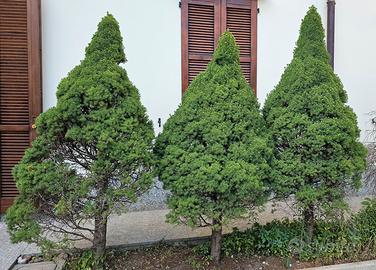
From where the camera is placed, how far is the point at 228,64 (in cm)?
266

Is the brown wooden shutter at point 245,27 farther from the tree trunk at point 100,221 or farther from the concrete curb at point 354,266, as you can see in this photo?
the tree trunk at point 100,221

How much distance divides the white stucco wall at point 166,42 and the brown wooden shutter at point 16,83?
0.73 feet

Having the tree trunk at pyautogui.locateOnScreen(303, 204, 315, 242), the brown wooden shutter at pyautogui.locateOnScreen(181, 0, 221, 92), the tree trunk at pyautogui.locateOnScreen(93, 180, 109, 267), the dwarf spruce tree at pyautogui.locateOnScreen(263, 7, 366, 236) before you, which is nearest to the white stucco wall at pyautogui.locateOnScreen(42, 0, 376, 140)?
the brown wooden shutter at pyautogui.locateOnScreen(181, 0, 221, 92)

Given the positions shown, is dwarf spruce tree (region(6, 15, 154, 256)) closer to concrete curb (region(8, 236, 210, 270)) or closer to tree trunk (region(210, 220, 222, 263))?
concrete curb (region(8, 236, 210, 270))

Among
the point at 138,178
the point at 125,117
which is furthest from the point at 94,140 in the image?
the point at 138,178

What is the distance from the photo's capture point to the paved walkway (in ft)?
9.96

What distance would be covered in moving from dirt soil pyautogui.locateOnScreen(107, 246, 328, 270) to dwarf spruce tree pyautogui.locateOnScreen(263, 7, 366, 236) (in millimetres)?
527

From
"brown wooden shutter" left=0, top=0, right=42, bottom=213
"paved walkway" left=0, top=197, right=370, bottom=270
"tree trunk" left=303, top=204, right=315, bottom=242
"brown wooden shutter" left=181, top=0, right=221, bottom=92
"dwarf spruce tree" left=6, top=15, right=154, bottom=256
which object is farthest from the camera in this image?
"brown wooden shutter" left=181, top=0, right=221, bottom=92

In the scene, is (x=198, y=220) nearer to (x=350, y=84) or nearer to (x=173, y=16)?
(x=173, y=16)

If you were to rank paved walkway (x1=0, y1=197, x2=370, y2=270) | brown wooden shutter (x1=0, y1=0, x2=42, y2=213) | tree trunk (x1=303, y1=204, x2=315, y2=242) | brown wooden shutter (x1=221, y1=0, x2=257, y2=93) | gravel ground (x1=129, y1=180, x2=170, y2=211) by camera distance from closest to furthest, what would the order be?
tree trunk (x1=303, y1=204, x2=315, y2=242) → paved walkway (x1=0, y1=197, x2=370, y2=270) → brown wooden shutter (x1=0, y1=0, x2=42, y2=213) → gravel ground (x1=129, y1=180, x2=170, y2=211) → brown wooden shutter (x1=221, y1=0, x2=257, y2=93)

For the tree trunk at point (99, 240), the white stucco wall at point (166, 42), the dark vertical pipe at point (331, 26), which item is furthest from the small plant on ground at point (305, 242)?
the dark vertical pipe at point (331, 26)

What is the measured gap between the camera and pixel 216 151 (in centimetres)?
244

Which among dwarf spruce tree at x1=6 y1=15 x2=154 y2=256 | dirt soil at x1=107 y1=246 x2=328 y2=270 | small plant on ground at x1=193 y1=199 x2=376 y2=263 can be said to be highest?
dwarf spruce tree at x1=6 y1=15 x2=154 y2=256

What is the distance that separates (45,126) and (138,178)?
773mm
